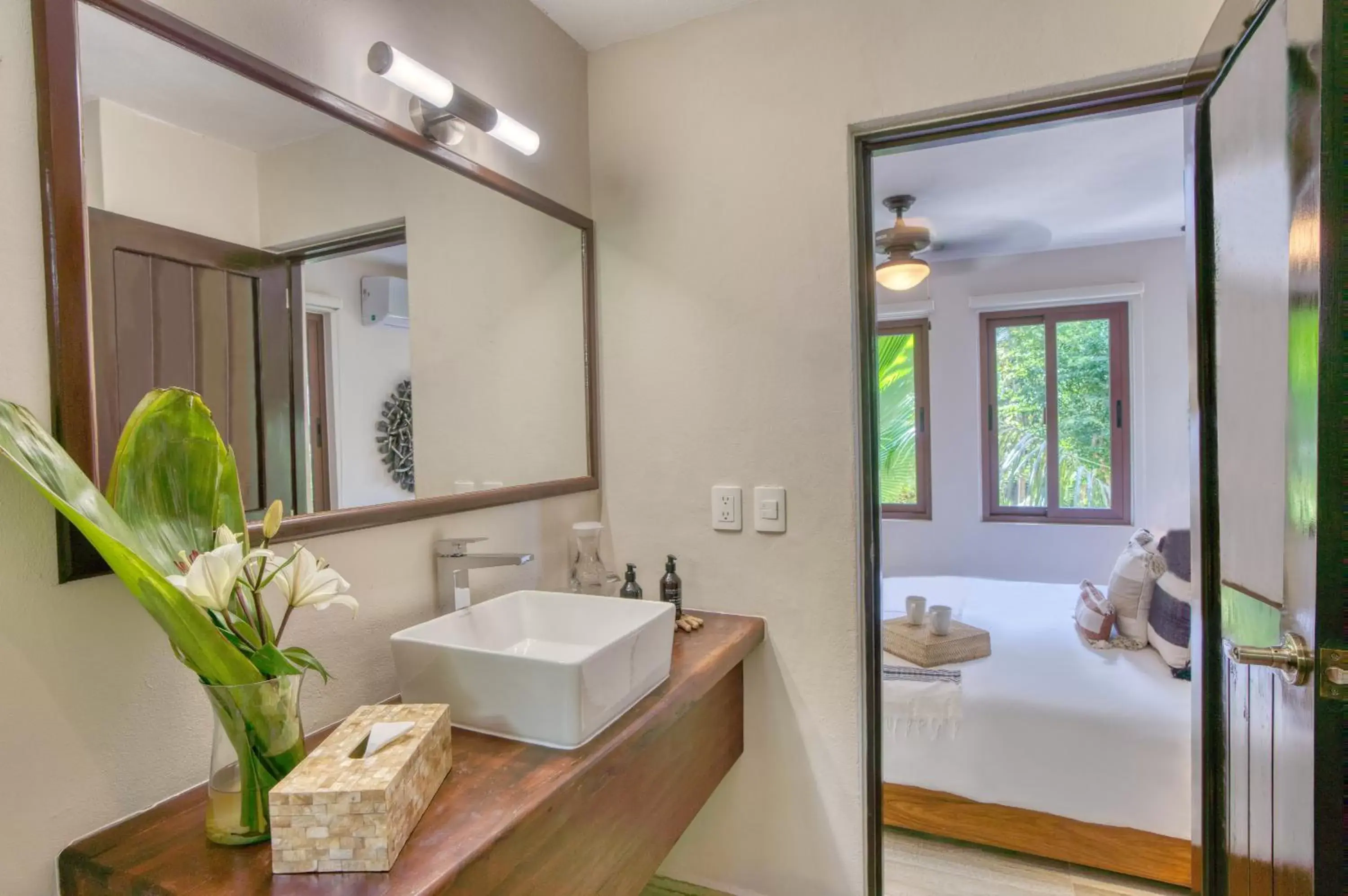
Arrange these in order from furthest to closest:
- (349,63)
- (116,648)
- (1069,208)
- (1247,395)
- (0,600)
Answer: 1. (1069,208)
2. (349,63)
3. (1247,395)
4. (116,648)
5. (0,600)

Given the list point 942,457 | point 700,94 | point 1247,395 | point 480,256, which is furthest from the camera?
point 942,457

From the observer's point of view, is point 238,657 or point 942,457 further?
point 942,457

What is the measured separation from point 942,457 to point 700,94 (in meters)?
3.08

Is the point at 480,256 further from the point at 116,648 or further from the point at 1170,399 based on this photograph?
the point at 1170,399

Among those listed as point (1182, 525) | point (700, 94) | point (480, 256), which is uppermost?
point (700, 94)

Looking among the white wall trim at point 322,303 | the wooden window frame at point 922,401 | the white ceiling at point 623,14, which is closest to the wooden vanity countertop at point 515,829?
the white wall trim at point 322,303

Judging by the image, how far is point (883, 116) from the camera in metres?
1.48

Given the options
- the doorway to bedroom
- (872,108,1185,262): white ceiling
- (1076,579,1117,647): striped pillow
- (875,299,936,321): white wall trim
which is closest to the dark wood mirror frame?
the doorway to bedroom

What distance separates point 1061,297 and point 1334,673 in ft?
11.8

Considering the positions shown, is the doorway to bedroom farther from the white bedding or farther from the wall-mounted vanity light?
the wall-mounted vanity light

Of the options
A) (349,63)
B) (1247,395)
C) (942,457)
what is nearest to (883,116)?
(1247,395)

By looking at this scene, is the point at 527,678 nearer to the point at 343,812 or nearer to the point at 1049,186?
the point at 343,812

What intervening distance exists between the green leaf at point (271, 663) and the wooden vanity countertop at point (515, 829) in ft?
0.62

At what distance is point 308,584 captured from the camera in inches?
32.5
